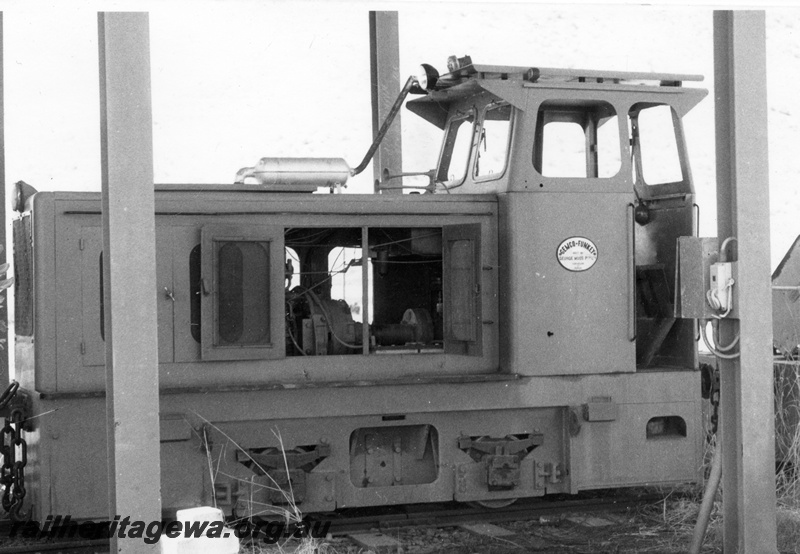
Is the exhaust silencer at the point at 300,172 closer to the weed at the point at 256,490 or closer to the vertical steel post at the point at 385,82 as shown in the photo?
the weed at the point at 256,490

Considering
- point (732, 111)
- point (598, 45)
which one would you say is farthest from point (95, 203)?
point (598, 45)

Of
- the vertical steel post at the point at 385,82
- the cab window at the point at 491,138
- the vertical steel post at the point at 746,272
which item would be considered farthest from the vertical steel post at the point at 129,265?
the vertical steel post at the point at 385,82

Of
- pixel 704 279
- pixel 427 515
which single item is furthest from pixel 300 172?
pixel 704 279

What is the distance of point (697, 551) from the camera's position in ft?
17.3

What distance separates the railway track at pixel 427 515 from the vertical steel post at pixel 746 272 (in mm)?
1783

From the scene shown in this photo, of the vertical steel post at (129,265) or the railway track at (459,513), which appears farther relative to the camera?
the railway track at (459,513)

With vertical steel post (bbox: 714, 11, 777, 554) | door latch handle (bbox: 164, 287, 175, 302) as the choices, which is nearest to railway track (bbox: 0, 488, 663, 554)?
door latch handle (bbox: 164, 287, 175, 302)

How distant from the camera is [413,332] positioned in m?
6.89

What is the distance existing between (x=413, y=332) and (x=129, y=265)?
3119mm

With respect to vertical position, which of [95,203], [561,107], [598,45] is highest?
[598,45]

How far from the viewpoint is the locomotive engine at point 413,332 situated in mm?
5938

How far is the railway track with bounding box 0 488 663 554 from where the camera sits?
5906mm

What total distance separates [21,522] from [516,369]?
3.03 m

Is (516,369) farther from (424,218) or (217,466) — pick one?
(217,466)
